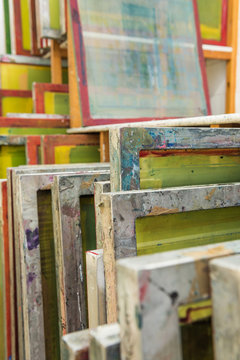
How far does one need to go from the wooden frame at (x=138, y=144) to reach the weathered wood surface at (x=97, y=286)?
0.15 meters

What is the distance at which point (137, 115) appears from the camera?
1.76 m

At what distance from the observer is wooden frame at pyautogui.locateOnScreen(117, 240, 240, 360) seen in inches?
14.5

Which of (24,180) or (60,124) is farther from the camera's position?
(60,124)

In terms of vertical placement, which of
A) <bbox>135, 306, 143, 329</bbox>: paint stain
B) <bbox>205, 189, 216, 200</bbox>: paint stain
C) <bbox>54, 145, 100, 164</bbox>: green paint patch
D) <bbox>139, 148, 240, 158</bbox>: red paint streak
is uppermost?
<bbox>54, 145, 100, 164</bbox>: green paint patch

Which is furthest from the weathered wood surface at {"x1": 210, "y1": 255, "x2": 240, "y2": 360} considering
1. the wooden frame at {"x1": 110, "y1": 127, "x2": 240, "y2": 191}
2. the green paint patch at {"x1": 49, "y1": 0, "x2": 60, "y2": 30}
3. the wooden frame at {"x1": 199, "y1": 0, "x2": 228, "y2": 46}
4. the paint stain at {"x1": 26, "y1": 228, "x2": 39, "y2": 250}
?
the wooden frame at {"x1": 199, "y1": 0, "x2": 228, "y2": 46}

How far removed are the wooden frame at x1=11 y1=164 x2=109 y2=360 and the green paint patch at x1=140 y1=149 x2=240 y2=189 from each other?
0.35 meters

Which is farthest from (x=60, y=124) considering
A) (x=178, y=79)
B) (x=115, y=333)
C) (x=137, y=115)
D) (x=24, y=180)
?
(x=115, y=333)

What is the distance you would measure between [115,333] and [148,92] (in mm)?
1528

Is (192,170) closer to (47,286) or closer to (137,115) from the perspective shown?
(47,286)

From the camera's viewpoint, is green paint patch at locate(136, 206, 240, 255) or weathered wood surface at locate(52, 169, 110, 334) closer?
green paint patch at locate(136, 206, 240, 255)

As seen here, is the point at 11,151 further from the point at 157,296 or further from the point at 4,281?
the point at 157,296

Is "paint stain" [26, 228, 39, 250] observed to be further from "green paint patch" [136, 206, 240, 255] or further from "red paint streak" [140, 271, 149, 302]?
"red paint streak" [140, 271, 149, 302]

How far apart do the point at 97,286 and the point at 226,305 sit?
1.33 feet

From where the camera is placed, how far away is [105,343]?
0.41 metres
